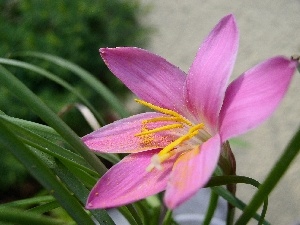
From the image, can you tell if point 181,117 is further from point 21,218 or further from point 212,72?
point 21,218

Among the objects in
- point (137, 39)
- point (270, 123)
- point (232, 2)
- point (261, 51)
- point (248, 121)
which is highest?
point (248, 121)

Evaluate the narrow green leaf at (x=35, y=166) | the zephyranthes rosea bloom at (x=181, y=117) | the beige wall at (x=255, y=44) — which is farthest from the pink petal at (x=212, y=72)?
the beige wall at (x=255, y=44)

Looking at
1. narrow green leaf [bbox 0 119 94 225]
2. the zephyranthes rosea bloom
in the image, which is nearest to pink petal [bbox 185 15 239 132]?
the zephyranthes rosea bloom

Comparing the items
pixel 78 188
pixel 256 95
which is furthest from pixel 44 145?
pixel 256 95

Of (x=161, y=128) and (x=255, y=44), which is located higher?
(x=161, y=128)

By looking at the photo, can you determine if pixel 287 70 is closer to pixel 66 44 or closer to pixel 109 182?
pixel 109 182

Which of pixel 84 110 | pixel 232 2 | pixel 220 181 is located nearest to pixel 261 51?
pixel 232 2

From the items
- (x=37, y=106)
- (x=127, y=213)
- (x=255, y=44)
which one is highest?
(x=37, y=106)
